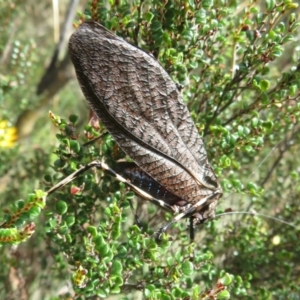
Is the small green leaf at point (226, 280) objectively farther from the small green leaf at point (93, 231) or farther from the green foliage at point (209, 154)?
the small green leaf at point (93, 231)

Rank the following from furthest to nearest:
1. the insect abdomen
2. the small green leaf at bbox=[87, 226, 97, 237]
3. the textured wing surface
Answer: the insect abdomen
the textured wing surface
the small green leaf at bbox=[87, 226, 97, 237]

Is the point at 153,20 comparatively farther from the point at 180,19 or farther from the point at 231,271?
the point at 231,271

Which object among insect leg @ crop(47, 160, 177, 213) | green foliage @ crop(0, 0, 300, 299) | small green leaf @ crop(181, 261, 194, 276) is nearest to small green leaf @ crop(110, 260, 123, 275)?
green foliage @ crop(0, 0, 300, 299)

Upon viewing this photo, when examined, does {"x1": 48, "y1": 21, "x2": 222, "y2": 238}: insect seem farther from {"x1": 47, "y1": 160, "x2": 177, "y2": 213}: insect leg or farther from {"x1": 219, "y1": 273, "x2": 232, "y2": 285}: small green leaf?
{"x1": 219, "y1": 273, "x2": 232, "y2": 285}: small green leaf

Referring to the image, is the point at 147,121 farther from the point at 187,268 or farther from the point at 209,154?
the point at 187,268

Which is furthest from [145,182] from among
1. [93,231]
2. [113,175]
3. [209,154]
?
[93,231]

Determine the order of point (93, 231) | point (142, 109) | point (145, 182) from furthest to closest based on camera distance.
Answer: point (145, 182), point (142, 109), point (93, 231)

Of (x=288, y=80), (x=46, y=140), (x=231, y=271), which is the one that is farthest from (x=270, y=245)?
(x=46, y=140)

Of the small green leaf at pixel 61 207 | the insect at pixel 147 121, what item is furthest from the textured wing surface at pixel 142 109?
the small green leaf at pixel 61 207
